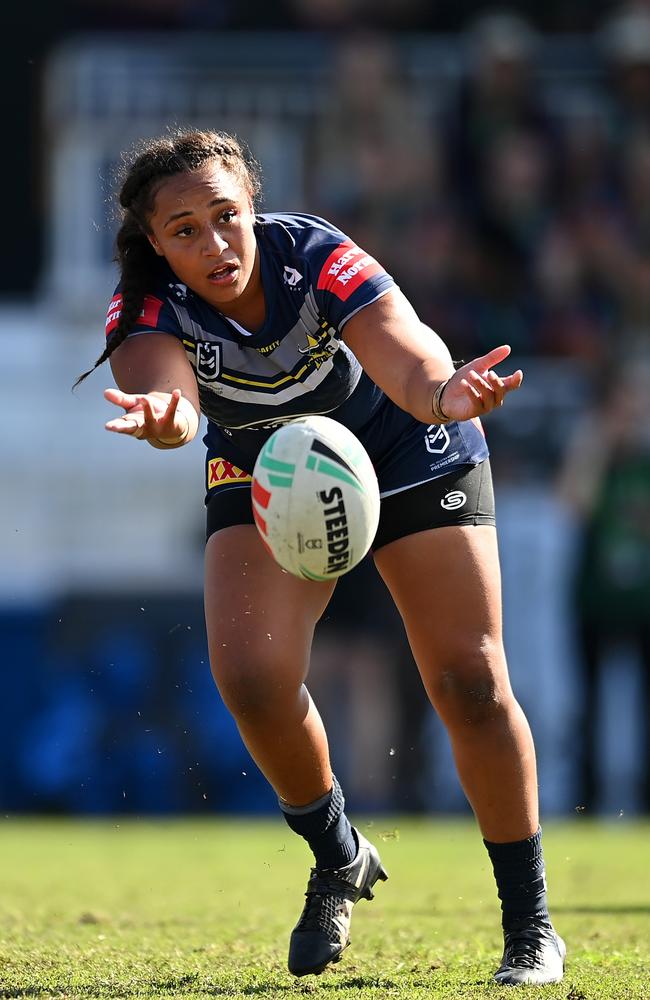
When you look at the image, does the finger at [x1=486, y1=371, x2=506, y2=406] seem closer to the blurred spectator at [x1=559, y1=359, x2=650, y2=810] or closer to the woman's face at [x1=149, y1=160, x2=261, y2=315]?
the woman's face at [x1=149, y1=160, x2=261, y2=315]

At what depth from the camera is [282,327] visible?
4.90m

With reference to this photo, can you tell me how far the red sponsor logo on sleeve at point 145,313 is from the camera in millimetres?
4809

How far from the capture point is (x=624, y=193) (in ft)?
47.1

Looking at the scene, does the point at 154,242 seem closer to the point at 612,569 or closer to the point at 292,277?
the point at 292,277

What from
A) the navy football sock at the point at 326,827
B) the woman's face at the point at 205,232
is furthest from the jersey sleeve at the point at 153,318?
the navy football sock at the point at 326,827

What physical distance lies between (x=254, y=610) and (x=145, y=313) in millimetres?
940

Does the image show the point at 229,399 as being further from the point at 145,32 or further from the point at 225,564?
the point at 145,32

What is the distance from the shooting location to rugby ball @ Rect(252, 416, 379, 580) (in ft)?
14.6

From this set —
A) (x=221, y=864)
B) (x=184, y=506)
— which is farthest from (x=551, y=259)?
(x=221, y=864)

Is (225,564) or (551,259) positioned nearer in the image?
(225,564)

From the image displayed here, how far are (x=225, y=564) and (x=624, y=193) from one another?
10128mm

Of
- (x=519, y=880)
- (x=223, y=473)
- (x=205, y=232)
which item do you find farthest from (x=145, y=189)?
(x=519, y=880)

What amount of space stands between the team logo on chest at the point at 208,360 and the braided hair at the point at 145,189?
22 cm

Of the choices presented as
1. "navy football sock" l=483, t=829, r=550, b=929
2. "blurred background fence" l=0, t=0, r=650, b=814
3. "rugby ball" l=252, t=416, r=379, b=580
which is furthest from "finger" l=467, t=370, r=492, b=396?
"blurred background fence" l=0, t=0, r=650, b=814
